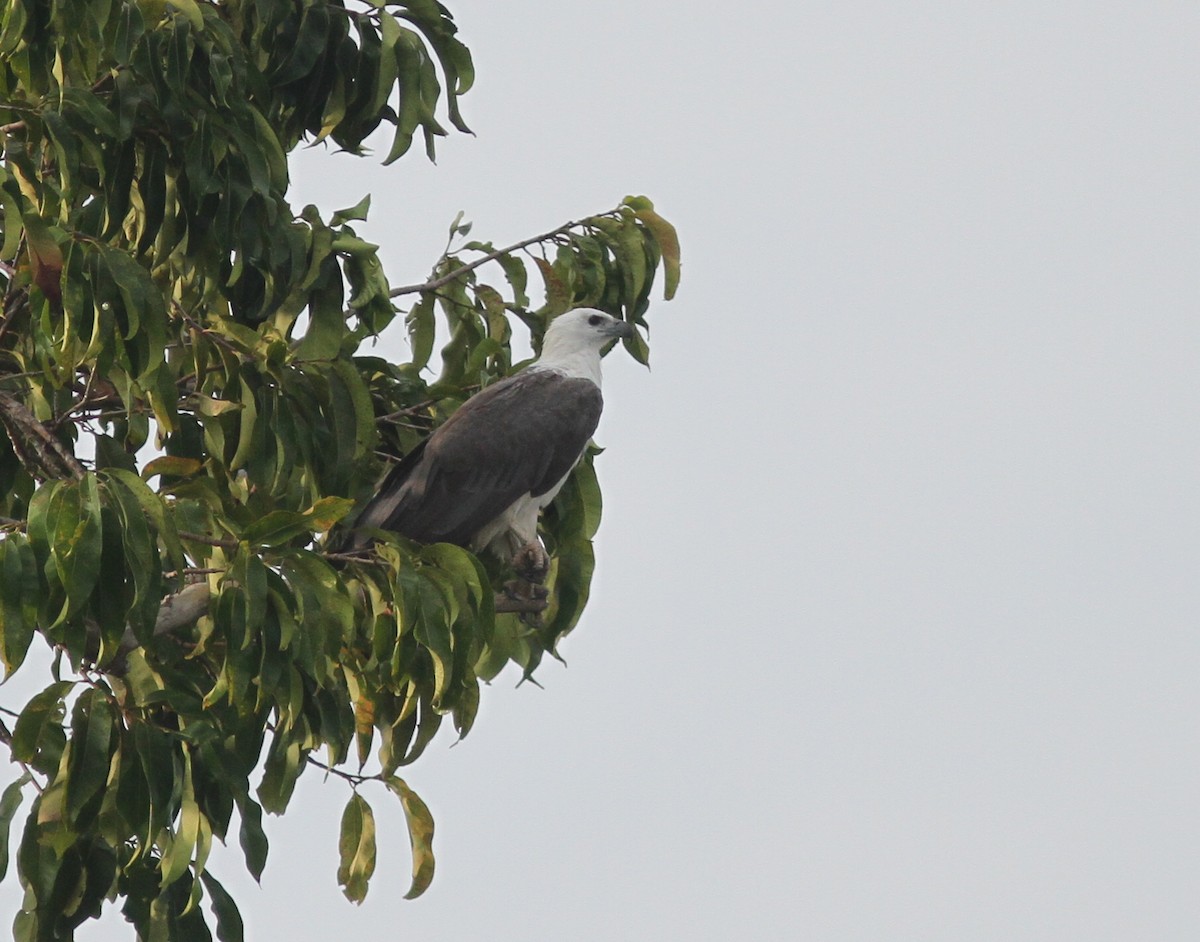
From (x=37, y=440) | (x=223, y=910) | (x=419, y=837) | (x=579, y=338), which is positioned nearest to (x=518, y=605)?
(x=419, y=837)

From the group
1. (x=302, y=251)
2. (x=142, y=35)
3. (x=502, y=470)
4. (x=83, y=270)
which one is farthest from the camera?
(x=502, y=470)

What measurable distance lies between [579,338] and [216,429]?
2.67 m

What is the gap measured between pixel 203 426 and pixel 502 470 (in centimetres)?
149

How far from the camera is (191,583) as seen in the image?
5.50 m

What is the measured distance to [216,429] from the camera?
565 centimetres

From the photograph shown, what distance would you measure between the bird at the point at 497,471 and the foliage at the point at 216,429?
0.43ft

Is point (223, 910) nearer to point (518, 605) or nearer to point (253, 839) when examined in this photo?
point (253, 839)

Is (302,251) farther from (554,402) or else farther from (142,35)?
(554,402)

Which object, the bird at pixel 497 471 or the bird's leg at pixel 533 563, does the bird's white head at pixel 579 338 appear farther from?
the bird's leg at pixel 533 563

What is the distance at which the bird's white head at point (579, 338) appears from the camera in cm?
798

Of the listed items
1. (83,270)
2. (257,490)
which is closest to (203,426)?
(257,490)

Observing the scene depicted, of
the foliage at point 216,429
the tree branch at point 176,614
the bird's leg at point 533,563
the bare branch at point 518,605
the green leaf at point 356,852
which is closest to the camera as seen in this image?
the foliage at point 216,429

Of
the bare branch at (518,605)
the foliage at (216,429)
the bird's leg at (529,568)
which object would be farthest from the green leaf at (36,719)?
the bird's leg at (529,568)

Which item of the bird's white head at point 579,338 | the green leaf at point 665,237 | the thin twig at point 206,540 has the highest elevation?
the bird's white head at point 579,338
